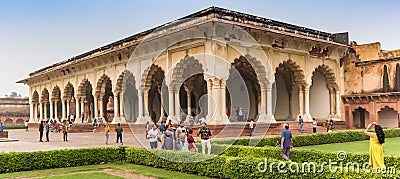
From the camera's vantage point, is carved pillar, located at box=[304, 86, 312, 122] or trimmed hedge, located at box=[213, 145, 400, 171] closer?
trimmed hedge, located at box=[213, 145, 400, 171]

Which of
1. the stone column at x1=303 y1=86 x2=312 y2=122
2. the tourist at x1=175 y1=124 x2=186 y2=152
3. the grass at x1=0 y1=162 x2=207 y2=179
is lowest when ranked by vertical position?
the grass at x1=0 y1=162 x2=207 y2=179

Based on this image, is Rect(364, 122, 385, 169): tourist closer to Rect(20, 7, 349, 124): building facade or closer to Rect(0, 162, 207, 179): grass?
Rect(0, 162, 207, 179): grass

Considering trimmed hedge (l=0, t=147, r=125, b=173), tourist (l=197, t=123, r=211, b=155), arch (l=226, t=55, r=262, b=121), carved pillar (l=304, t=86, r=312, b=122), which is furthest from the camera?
arch (l=226, t=55, r=262, b=121)

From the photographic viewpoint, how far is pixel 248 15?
68.3 feet

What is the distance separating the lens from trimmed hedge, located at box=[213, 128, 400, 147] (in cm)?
1467

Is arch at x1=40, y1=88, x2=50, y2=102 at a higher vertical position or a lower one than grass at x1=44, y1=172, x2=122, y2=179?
higher

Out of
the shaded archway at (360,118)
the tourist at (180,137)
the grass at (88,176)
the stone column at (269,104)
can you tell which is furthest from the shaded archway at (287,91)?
the grass at (88,176)

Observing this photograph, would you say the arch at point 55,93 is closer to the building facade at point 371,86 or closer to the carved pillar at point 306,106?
the carved pillar at point 306,106

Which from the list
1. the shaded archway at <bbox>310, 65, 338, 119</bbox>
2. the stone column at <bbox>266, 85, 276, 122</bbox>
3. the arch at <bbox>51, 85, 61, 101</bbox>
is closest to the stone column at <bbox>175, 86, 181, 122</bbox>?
the stone column at <bbox>266, 85, 276, 122</bbox>

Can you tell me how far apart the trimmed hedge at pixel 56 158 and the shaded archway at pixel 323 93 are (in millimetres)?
16202

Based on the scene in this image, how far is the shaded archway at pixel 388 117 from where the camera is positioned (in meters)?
24.9

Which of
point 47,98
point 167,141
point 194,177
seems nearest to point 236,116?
point 167,141

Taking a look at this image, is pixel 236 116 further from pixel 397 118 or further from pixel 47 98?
pixel 47 98

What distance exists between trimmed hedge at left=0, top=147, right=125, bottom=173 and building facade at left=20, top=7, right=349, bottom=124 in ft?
24.1
